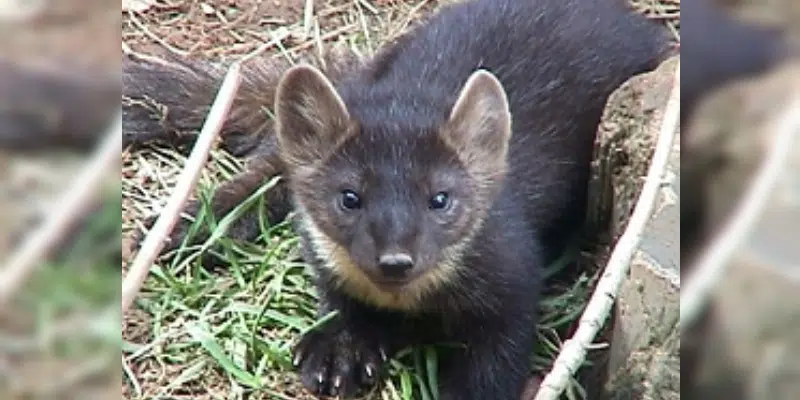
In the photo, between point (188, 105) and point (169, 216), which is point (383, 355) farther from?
point (169, 216)

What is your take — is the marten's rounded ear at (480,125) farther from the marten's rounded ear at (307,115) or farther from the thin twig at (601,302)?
the thin twig at (601,302)

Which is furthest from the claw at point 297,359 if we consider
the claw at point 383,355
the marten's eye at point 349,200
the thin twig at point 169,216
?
the thin twig at point 169,216

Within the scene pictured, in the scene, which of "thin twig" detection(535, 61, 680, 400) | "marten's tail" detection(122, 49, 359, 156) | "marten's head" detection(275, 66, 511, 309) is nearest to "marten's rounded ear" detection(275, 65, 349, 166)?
"marten's head" detection(275, 66, 511, 309)

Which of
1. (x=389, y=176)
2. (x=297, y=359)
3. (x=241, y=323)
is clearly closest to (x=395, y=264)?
(x=389, y=176)

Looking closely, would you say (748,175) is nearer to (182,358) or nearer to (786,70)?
(786,70)

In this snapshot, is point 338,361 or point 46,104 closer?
point 46,104

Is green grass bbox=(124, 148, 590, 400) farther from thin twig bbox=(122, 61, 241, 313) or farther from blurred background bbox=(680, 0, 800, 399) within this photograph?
blurred background bbox=(680, 0, 800, 399)
